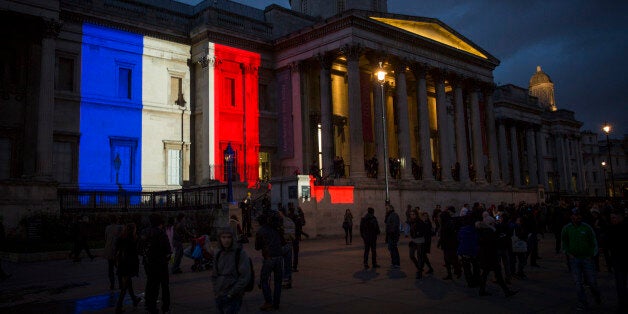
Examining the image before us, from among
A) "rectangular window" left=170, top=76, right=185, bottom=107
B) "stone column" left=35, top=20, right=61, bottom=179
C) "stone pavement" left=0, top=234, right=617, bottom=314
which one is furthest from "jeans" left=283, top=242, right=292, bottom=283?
"rectangular window" left=170, top=76, right=185, bottom=107

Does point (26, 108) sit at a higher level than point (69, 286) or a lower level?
higher

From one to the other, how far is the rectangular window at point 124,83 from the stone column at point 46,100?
16.1 ft

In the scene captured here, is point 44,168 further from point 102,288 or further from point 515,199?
point 515,199

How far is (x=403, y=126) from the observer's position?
111 ft

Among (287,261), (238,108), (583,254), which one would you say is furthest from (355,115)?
(583,254)

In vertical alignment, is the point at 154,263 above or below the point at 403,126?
below

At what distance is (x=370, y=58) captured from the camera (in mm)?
32562

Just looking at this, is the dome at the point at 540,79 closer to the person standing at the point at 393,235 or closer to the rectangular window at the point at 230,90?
the rectangular window at the point at 230,90

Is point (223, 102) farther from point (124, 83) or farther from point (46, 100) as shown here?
point (46, 100)

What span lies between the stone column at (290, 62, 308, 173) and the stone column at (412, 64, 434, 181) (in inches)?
333

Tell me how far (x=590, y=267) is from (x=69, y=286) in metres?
11.3

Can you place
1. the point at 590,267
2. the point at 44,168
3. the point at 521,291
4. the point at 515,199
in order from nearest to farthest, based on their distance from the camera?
the point at 590,267
the point at 521,291
the point at 44,168
the point at 515,199

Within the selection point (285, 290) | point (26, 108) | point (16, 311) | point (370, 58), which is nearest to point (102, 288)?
point (16, 311)

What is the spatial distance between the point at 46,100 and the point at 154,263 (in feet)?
67.5
